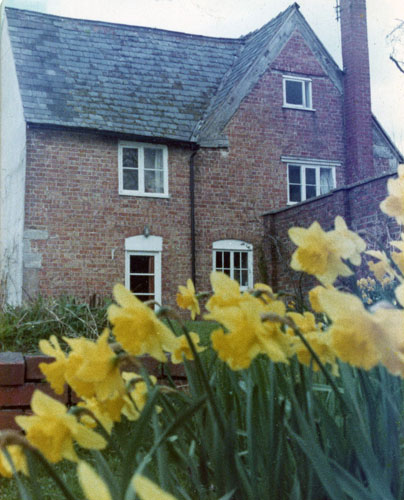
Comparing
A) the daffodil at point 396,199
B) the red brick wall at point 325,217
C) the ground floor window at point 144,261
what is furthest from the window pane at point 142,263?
the daffodil at point 396,199

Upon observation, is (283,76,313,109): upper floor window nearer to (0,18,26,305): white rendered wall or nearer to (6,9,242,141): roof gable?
(6,9,242,141): roof gable

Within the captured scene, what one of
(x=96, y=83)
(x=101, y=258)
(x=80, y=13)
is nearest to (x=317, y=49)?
(x=96, y=83)

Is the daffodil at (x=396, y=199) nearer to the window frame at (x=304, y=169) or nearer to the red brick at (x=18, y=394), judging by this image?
the red brick at (x=18, y=394)

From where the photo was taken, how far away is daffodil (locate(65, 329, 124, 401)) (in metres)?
0.66

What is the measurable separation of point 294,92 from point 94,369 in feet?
32.7

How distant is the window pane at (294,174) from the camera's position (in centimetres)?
984

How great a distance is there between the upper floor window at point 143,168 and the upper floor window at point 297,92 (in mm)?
2228

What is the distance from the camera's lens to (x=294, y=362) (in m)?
1.10

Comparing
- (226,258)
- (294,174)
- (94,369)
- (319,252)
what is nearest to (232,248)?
(226,258)

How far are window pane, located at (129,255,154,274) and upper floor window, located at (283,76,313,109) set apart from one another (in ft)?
11.1

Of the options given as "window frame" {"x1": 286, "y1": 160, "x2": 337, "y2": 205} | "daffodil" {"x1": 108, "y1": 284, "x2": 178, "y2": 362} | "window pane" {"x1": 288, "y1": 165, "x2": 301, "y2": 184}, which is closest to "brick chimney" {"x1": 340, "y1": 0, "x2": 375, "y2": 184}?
"window frame" {"x1": 286, "y1": 160, "x2": 337, "y2": 205}

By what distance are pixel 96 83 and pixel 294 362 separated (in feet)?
26.5

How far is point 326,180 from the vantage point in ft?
33.3

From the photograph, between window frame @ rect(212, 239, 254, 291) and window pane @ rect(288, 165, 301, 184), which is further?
window pane @ rect(288, 165, 301, 184)
